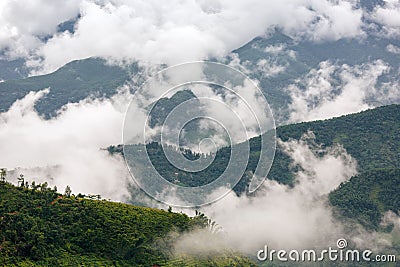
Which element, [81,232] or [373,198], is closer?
[81,232]

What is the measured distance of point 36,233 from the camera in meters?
67.4

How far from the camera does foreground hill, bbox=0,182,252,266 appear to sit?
66500 millimetres

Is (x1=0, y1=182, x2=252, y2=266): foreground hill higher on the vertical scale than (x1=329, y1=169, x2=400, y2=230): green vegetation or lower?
lower

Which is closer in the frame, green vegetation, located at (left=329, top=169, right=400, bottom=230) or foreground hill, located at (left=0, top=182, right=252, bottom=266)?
foreground hill, located at (left=0, top=182, right=252, bottom=266)

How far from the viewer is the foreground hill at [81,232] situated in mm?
66500

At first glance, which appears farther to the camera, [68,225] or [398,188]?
[398,188]

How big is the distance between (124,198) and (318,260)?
67.3 meters

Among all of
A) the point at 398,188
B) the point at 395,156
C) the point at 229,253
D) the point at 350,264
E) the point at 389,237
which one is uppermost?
the point at 395,156

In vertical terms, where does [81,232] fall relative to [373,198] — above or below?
below

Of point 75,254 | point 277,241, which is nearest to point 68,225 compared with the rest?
point 75,254

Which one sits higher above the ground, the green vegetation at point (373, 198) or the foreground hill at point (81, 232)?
the green vegetation at point (373, 198)

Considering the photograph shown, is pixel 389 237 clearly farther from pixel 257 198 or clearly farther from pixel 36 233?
pixel 36 233

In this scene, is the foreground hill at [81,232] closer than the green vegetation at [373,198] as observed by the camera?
Yes

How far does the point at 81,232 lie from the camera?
74562mm
